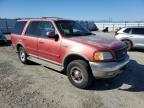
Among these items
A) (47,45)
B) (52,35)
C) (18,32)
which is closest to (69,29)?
(52,35)

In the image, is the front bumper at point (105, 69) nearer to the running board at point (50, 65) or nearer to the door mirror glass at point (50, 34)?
the running board at point (50, 65)

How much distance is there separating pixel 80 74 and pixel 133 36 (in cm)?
728

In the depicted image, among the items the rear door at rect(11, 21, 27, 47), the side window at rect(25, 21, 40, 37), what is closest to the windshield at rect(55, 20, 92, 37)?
the side window at rect(25, 21, 40, 37)

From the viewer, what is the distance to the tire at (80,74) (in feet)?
16.9

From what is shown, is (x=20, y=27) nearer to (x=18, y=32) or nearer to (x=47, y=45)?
(x=18, y=32)

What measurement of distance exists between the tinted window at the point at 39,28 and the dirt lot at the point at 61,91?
4.47 feet

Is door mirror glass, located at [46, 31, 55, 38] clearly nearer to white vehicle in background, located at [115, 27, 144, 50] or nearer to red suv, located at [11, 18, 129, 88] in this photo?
red suv, located at [11, 18, 129, 88]

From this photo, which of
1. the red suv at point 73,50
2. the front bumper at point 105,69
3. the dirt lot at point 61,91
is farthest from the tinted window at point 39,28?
the front bumper at point 105,69

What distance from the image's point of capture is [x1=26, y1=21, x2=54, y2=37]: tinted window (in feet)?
21.2

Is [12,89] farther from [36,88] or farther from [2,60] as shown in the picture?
[2,60]

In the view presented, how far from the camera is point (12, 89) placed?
5.39 metres

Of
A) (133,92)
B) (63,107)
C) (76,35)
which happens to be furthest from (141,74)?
(63,107)

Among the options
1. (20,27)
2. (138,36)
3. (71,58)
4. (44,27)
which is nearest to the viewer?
(71,58)

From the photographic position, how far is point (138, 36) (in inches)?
450
